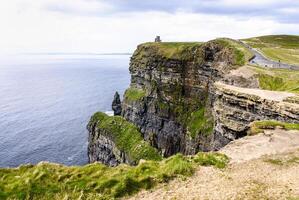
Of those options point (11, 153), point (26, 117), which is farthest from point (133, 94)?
point (26, 117)

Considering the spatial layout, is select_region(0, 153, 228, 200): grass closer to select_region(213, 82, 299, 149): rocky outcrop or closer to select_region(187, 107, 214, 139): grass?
select_region(213, 82, 299, 149): rocky outcrop

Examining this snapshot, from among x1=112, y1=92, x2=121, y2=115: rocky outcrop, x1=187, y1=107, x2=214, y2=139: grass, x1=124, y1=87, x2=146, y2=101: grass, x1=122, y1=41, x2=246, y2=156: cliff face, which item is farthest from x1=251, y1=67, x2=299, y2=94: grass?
x1=112, y1=92, x2=121, y2=115: rocky outcrop

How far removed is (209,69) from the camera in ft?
285

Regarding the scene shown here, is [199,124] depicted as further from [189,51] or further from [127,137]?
[189,51]

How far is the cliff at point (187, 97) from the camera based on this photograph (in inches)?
2254

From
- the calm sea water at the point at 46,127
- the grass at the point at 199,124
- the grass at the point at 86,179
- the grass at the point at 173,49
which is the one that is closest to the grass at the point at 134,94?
the grass at the point at 173,49

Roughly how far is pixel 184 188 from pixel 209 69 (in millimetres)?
68480

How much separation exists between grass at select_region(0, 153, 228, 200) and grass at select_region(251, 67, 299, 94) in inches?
1434

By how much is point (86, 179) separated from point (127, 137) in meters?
54.4

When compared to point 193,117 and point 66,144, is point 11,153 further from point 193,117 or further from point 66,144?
point 193,117

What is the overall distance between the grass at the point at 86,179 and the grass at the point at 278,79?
3642cm

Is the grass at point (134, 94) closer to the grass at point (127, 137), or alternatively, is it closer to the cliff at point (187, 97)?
the cliff at point (187, 97)

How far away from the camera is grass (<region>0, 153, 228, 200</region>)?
19.7m

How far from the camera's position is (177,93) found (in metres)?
97.9
